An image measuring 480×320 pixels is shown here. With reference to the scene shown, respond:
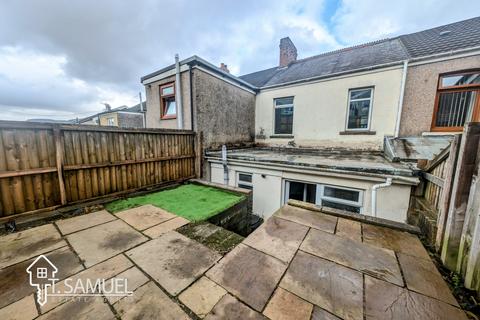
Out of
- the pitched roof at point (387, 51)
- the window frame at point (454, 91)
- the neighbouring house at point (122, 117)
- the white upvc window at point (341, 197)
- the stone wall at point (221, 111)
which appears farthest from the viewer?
the neighbouring house at point (122, 117)

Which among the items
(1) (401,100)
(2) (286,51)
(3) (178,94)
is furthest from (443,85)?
(3) (178,94)

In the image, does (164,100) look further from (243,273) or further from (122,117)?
(122,117)

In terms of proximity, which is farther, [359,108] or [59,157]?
Answer: [359,108]

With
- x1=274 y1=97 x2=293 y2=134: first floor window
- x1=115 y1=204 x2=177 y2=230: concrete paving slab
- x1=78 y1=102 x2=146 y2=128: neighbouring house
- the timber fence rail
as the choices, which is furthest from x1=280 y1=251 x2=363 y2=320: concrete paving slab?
x1=78 y1=102 x2=146 y2=128: neighbouring house

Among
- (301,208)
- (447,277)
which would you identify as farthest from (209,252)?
(447,277)

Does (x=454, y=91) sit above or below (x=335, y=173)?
above

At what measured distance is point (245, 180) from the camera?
220 inches

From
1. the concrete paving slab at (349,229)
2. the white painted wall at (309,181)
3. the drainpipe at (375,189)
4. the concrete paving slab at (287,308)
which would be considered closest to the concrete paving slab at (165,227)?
the concrete paving slab at (287,308)

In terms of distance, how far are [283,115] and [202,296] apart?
7.71m

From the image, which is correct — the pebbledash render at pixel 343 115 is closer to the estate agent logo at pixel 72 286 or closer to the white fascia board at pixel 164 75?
the white fascia board at pixel 164 75

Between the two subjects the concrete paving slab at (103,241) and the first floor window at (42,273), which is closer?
the first floor window at (42,273)

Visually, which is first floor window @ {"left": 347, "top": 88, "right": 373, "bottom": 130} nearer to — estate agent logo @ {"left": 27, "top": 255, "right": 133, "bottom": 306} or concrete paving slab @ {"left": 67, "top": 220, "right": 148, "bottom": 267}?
concrete paving slab @ {"left": 67, "top": 220, "right": 148, "bottom": 267}

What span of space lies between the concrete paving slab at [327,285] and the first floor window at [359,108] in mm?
6315

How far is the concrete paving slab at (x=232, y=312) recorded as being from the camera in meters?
1.20
